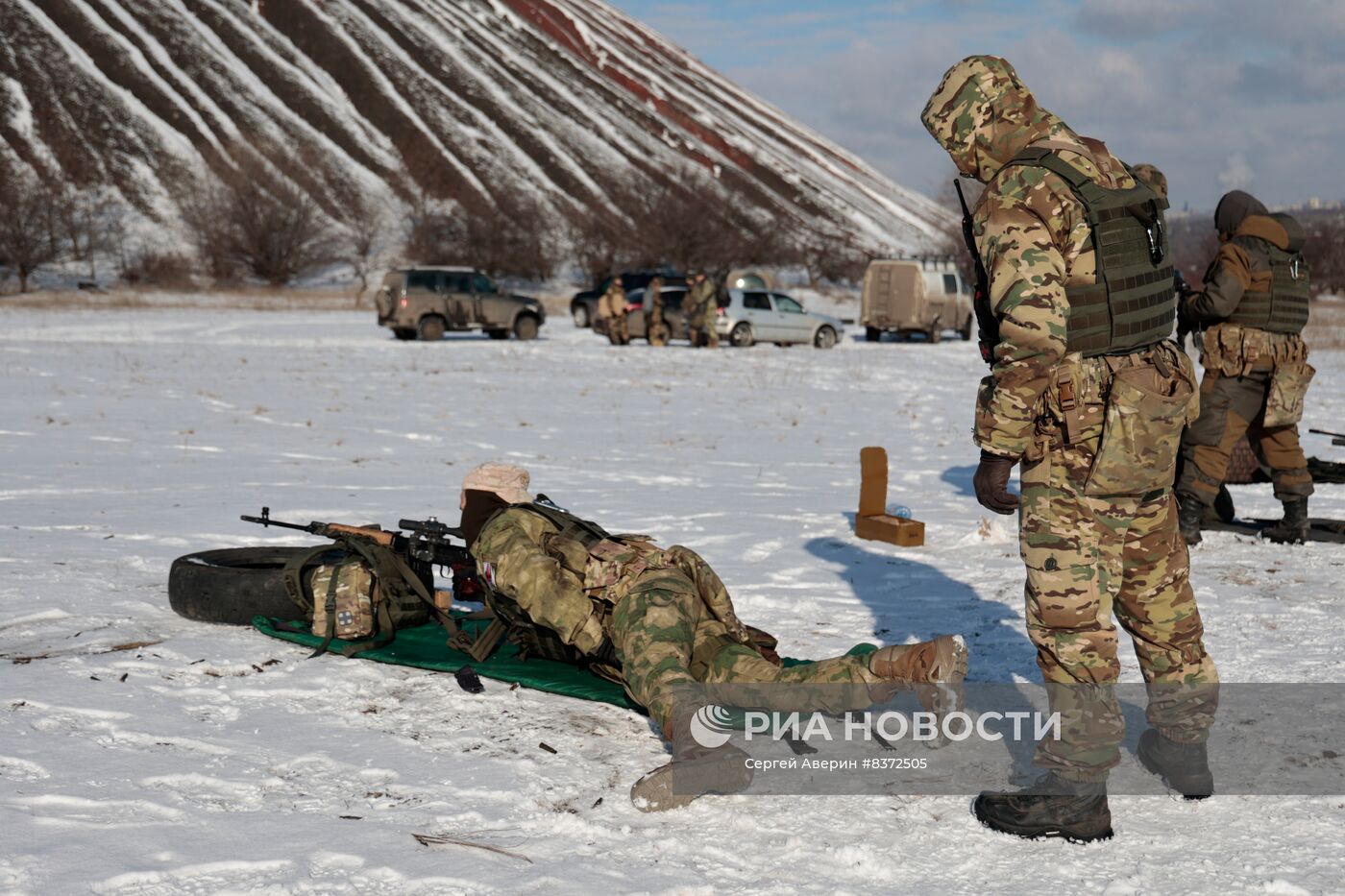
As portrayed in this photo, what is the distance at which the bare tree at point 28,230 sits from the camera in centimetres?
4753

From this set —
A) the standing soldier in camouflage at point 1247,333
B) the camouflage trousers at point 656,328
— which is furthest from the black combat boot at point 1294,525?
the camouflage trousers at point 656,328

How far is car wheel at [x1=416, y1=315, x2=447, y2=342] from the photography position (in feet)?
83.1

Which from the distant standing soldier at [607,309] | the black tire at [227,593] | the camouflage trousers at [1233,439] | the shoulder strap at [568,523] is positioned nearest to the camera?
the shoulder strap at [568,523]

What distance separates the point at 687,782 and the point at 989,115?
218cm

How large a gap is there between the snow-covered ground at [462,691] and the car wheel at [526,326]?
13819 millimetres

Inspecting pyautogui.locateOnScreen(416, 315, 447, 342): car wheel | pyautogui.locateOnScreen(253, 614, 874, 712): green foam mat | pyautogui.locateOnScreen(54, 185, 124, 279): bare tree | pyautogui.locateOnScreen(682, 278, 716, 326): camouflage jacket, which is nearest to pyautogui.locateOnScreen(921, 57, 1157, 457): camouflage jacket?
pyautogui.locateOnScreen(253, 614, 874, 712): green foam mat

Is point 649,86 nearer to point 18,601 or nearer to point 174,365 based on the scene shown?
point 174,365

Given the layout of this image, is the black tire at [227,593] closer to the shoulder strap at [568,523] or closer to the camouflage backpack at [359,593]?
the camouflage backpack at [359,593]

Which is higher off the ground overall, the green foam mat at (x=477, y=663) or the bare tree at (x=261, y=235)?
the bare tree at (x=261, y=235)

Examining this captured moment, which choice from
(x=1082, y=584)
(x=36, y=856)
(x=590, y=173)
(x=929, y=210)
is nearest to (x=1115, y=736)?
(x=1082, y=584)

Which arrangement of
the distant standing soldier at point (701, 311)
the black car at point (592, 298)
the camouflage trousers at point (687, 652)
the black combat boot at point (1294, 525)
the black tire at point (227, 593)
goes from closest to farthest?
1. the camouflage trousers at point (687, 652)
2. the black tire at point (227, 593)
3. the black combat boot at point (1294, 525)
4. the distant standing soldier at point (701, 311)
5. the black car at point (592, 298)

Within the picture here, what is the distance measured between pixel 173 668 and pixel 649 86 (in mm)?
145660

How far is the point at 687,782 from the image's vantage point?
338 cm

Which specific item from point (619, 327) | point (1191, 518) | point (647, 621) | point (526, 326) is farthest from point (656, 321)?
point (647, 621)
